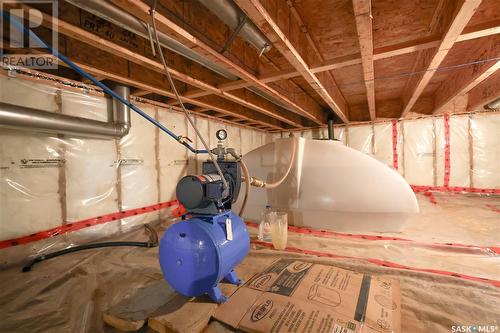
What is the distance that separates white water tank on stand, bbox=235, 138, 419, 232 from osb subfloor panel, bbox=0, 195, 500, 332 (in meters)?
0.26

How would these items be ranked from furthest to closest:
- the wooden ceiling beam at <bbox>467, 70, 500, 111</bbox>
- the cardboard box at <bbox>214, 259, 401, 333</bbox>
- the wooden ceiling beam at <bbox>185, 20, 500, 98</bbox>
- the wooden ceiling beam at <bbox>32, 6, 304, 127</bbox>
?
the wooden ceiling beam at <bbox>467, 70, 500, 111</bbox> → the wooden ceiling beam at <bbox>185, 20, 500, 98</bbox> → the wooden ceiling beam at <bbox>32, 6, 304, 127</bbox> → the cardboard box at <bbox>214, 259, 401, 333</bbox>

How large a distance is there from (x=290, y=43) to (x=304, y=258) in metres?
1.73

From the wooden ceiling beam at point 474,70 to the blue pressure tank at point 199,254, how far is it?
2710mm

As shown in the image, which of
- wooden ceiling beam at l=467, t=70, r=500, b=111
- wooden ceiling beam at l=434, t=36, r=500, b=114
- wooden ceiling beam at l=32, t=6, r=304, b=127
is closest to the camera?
wooden ceiling beam at l=32, t=6, r=304, b=127

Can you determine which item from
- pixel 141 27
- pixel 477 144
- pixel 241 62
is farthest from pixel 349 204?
pixel 477 144

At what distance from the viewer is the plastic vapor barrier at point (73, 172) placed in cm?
186

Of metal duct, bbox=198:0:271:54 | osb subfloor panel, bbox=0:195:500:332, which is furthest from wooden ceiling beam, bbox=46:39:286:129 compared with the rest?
osb subfloor panel, bbox=0:195:500:332

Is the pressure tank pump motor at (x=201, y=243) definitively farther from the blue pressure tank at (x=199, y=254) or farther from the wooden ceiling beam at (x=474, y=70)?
the wooden ceiling beam at (x=474, y=70)

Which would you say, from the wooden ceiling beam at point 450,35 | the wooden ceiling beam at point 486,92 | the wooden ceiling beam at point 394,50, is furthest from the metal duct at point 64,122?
the wooden ceiling beam at point 486,92

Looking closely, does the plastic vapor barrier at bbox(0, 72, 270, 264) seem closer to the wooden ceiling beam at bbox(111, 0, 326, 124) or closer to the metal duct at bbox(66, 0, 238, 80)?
the metal duct at bbox(66, 0, 238, 80)

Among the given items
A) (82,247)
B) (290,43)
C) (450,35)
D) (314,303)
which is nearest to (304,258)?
(314,303)

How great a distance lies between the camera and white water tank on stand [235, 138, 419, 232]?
2295 mm

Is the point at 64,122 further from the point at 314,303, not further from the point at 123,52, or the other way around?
the point at 314,303

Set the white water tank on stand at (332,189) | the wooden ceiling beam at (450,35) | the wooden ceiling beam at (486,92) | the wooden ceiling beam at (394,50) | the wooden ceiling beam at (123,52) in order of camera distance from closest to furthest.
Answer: the wooden ceiling beam at (450,35), the wooden ceiling beam at (123,52), the wooden ceiling beam at (394,50), the white water tank on stand at (332,189), the wooden ceiling beam at (486,92)
